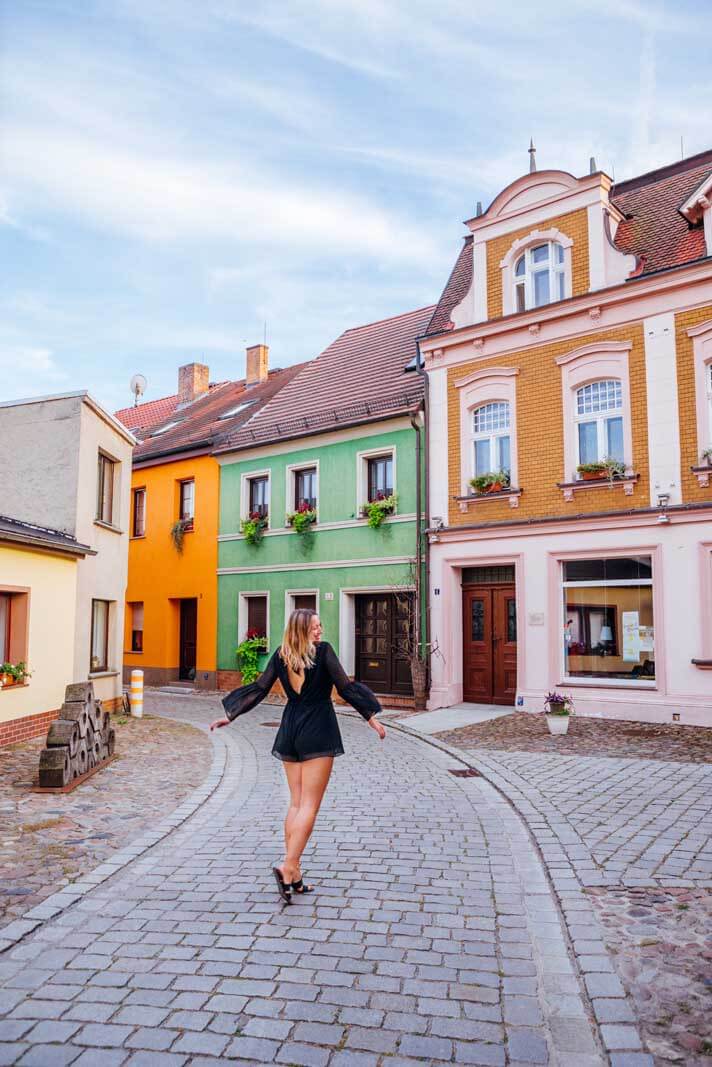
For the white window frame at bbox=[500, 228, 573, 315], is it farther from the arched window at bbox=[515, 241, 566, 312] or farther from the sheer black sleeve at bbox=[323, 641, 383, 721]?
the sheer black sleeve at bbox=[323, 641, 383, 721]

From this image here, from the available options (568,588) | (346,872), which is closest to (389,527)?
(568,588)

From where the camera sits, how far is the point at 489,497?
16.7 m

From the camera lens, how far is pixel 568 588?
15641 millimetres

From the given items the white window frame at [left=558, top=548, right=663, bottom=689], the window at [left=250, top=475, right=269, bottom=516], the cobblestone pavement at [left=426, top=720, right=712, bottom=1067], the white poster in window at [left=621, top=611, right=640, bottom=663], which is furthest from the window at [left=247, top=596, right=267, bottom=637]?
the cobblestone pavement at [left=426, top=720, right=712, bottom=1067]

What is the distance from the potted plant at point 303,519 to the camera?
20688 millimetres

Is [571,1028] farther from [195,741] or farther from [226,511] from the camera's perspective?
[226,511]

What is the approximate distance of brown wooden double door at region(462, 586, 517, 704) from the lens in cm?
1675

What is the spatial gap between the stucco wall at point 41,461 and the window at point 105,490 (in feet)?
4.56

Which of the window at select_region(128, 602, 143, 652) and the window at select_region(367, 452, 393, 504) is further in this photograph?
the window at select_region(128, 602, 143, 652)

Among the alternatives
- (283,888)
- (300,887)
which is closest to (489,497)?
(300,887)

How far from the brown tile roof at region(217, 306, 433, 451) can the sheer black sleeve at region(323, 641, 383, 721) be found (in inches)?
529

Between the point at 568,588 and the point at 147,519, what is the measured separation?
14.5m

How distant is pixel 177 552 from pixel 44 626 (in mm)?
10895

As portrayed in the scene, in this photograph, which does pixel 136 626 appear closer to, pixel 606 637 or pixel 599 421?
pixel 606 637
